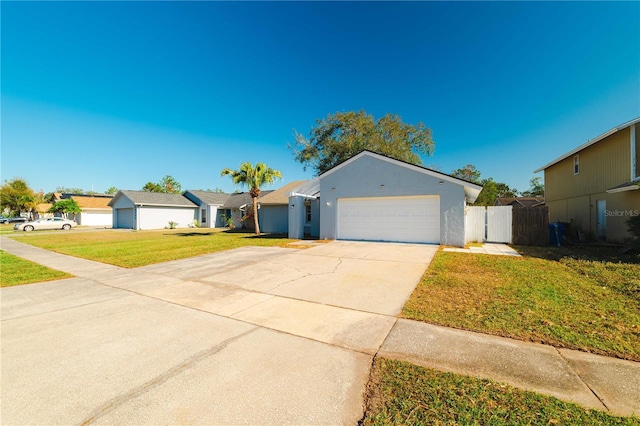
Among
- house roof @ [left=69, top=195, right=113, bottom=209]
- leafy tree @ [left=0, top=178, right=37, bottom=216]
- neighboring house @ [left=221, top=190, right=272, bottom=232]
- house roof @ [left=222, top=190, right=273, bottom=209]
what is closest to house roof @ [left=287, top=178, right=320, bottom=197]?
neighboring house @ [left=221, top=190, right=272, bottom=232]

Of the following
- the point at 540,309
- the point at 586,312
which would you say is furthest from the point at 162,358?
the point at 586,312

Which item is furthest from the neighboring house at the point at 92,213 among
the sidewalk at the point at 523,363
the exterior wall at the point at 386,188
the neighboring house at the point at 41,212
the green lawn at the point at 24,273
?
the sidewalk at the point at 523,363

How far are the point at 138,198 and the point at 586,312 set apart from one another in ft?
112

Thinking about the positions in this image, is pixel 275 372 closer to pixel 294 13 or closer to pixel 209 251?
pixel 209 251

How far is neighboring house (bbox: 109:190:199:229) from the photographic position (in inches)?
1093

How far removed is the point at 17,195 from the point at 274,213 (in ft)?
156

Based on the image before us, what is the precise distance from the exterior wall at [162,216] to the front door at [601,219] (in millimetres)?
35039

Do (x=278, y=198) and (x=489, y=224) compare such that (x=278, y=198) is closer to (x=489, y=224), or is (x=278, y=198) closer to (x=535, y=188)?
(x=489, y=224)

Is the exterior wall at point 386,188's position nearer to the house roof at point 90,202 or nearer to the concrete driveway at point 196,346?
the concrete driveway at point 196,346

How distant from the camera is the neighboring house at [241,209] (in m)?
25.0

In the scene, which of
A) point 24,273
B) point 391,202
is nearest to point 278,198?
point 391,202

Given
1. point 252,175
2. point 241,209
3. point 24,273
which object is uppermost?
point 252,175

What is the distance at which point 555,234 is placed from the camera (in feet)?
40.7

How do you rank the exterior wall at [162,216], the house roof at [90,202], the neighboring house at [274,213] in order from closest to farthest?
the neighboring house at [274,213]
the exterior wall at [162,216]
the house roof at [90,202]
